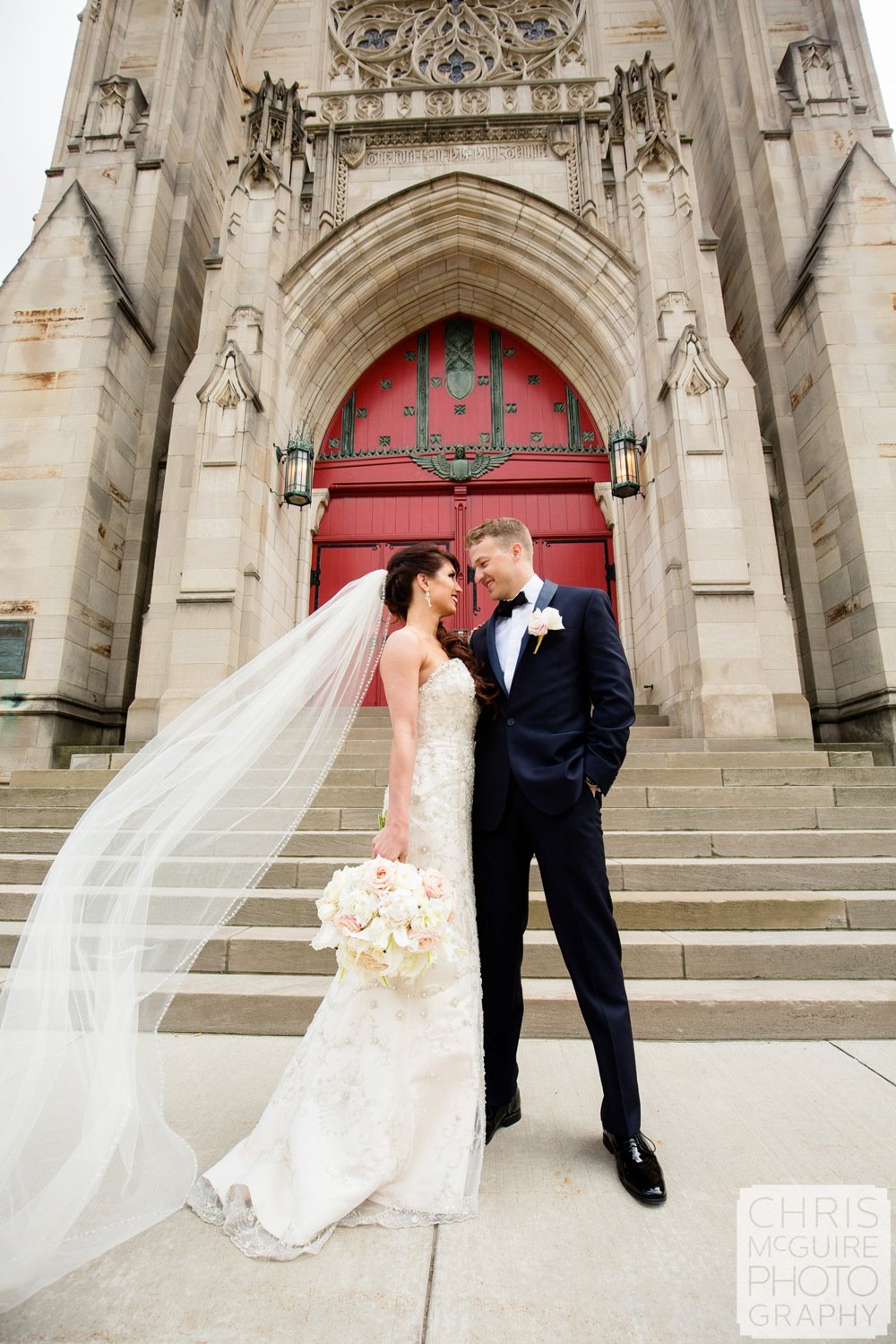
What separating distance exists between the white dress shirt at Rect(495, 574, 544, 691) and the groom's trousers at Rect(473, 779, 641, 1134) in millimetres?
451

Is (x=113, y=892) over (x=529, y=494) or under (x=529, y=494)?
under

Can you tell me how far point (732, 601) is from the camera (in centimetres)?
653

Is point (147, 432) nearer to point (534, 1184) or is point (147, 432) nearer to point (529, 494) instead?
point (529, 494)

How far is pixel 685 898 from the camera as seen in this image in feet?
11.6

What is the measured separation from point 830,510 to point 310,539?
6161mm

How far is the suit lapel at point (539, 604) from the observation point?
2.22m

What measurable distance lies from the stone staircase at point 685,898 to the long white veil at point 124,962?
3.56ft

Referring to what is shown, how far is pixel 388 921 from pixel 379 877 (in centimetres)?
12

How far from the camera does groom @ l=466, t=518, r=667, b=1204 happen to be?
6.48 ft

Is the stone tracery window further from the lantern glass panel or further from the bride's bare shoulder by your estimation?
the bride's bare shoulder

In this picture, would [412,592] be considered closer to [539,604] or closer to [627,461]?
[539,604]

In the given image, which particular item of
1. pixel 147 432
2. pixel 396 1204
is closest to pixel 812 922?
pixel 396 1204

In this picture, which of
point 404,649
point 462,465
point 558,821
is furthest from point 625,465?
point 558,821

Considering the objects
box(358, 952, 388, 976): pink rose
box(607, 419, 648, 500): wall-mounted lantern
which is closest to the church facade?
box(607, 419, 648, 500): wall-mounted lantern
